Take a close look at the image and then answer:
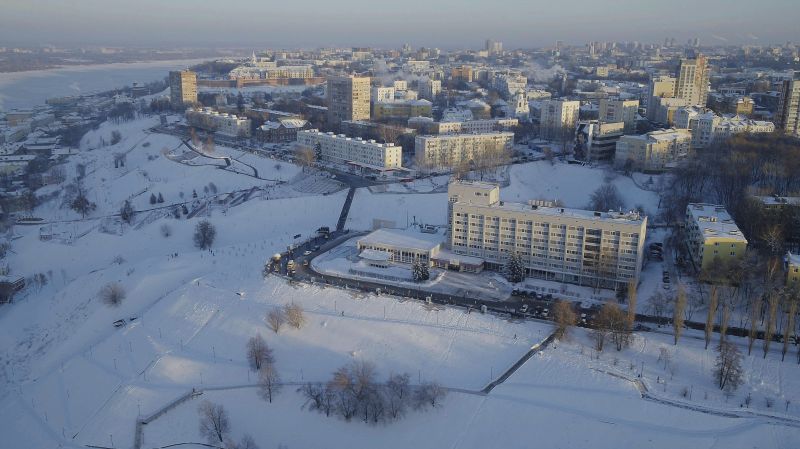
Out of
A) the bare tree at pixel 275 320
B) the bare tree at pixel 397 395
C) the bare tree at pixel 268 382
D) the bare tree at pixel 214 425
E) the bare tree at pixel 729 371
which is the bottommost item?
the bare tree at pixel 214 425

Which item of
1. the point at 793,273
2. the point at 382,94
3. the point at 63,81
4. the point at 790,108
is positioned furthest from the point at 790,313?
the point at 63,81

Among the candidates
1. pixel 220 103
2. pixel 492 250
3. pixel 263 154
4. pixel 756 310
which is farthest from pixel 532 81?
pixel 756 310

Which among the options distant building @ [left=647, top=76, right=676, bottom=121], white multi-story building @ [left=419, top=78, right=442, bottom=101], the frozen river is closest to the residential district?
distant building @ [left=647, top=76, right=676, bottom=121]

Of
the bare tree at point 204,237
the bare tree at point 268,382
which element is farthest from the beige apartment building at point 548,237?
the bare tree at point 204,237

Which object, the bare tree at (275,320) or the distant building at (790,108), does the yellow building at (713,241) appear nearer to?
the bare tree at (275,320)

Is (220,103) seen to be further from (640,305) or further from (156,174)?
(640,305)

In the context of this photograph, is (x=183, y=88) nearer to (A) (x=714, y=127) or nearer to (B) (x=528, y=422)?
(A) (x=714, y=127)
